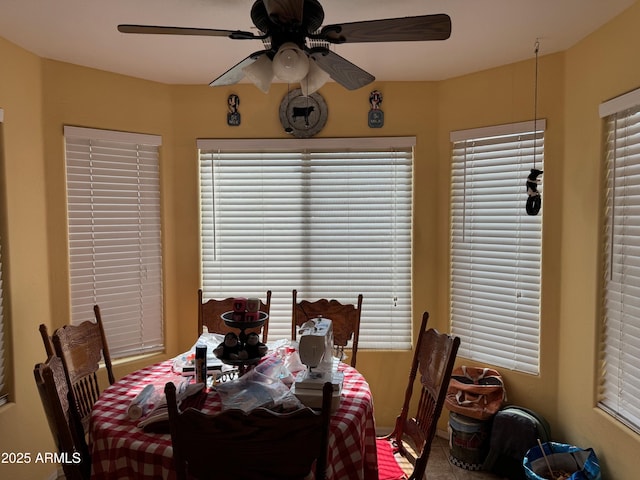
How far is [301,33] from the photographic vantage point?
157 cm

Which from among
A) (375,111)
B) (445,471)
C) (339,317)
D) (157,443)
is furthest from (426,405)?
(375,111)

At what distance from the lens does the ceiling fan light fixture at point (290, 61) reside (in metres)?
1.52

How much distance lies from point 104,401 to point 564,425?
2.54m

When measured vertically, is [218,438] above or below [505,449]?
above

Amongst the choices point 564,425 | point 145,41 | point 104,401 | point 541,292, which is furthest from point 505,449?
point 145,41

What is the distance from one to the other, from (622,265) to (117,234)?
3.02 metres

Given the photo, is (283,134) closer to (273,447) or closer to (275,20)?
(275,20)

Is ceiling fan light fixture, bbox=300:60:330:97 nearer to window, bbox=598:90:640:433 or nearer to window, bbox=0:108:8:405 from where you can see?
window, bbox=598:90:640:433

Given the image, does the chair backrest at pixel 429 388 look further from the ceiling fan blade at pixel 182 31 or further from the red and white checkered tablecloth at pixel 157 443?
the ceiling fan blade at pixel 182 31

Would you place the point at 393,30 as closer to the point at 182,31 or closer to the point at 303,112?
the point at 182,31

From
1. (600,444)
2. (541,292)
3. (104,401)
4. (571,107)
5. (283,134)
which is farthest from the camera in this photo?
(283,134)

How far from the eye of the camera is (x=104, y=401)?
1.77m

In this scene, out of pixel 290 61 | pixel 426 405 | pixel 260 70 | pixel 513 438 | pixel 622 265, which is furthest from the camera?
pixel 513 438

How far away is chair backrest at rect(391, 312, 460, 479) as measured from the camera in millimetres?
1765
